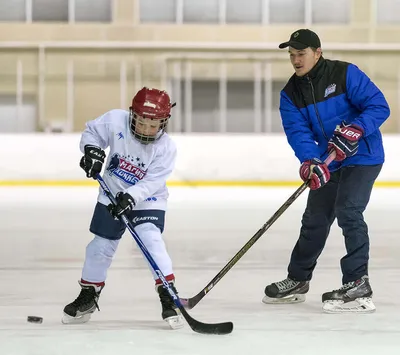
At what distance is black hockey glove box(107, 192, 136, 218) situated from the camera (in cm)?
328

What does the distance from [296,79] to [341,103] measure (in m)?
0.19

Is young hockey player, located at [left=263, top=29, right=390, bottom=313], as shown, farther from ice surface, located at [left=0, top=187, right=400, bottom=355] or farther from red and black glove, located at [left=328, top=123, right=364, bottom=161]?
ice surface, located at [left=0, top=187, right=400, bottom=355]

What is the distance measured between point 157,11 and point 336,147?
26.5ft

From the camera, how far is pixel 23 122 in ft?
34.7

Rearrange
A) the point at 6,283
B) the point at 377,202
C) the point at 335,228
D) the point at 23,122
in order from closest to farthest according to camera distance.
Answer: the point at 6,283
the point at 335,228
the point at 377,202
the point at 23,122

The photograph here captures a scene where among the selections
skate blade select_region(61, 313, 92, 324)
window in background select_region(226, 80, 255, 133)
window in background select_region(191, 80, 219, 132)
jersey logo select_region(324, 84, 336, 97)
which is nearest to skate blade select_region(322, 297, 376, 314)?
jersey logo select_region(324, 84, 336, 97)

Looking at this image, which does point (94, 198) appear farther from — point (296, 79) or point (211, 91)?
point (296, 79)

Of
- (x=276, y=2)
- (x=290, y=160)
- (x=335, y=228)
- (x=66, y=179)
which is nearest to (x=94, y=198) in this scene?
(x=66, y=179)

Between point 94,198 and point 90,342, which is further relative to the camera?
point 94,198

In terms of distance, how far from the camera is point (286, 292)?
389cm

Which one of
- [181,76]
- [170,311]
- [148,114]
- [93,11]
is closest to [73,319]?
[170,311]

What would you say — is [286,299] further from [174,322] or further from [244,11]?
[244,11]

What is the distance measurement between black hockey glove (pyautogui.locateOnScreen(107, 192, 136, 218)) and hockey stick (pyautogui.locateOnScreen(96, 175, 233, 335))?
4cm

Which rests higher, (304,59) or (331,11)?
(304,59)
